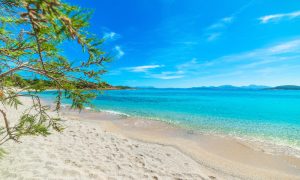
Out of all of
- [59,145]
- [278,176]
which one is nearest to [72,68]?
[59,145]

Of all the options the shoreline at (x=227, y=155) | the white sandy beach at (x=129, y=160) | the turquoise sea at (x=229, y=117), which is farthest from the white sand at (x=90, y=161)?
the turquoise sea at (x=229, y=117)

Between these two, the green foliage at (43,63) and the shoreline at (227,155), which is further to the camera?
the shoreline at (227,155)

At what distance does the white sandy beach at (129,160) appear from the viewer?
Answer: 18.8 ft

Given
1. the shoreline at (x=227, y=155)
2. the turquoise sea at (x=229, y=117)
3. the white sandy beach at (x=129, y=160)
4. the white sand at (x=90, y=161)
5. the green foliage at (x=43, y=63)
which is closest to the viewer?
the green foliage at (x=43, y=63)

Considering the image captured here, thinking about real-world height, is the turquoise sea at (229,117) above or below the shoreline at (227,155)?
above

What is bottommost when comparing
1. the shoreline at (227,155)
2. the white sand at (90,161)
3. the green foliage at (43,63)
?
the shoreline at (227,155)

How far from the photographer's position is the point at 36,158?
626 centimetres

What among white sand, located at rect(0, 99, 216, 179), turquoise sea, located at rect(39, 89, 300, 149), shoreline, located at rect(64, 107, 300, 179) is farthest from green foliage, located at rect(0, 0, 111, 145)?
shoreline, located at rect(64, 107, 300, 179)

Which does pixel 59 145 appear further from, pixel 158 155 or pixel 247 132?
pixel 247 132

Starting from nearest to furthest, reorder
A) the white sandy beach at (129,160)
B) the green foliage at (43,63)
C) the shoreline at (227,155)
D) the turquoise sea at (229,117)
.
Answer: the green foliage at (43,63)
the white sandy beach at (129,160)
the shoreline at (227,155)
the turquoise sea at (229,117)

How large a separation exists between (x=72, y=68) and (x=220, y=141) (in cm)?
1128

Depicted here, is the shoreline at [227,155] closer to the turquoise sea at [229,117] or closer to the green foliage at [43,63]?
the turquoise sea at [229,117]

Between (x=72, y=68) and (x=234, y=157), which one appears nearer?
(x=72, y=68)

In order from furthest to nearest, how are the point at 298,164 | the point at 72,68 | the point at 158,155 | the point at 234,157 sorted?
1. the point at 234,157
2. the point at 298,164
3. the point at 158,155
4. the point at 72,68
